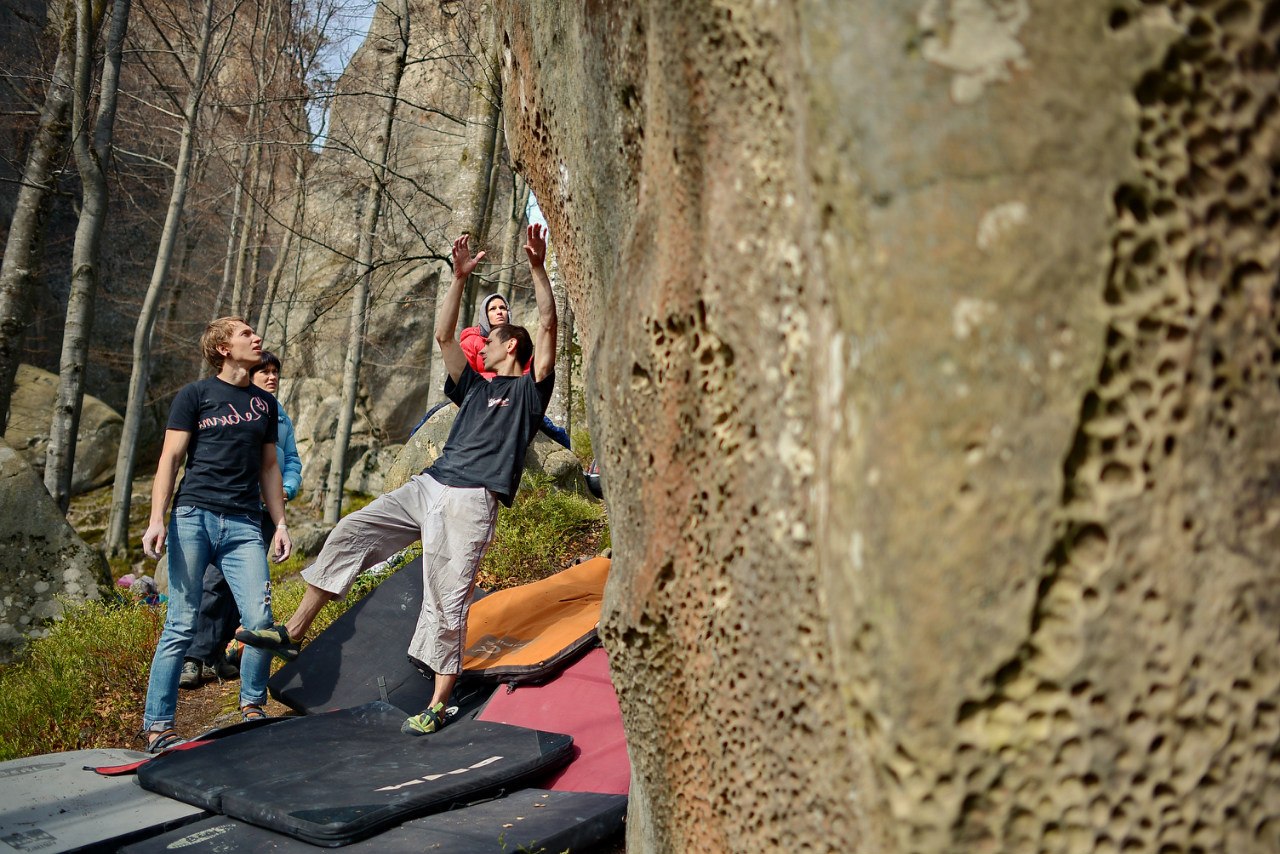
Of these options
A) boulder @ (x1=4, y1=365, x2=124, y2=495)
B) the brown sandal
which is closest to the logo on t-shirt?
the brown sandal

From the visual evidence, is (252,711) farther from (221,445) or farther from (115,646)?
(115,646)

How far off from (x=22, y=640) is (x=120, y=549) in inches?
197

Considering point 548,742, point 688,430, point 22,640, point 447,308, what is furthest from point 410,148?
point 688,430

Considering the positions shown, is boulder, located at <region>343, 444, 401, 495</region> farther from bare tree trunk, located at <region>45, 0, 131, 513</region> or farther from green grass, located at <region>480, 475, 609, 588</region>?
green grass, located at <region>480, 475, 609, 588</region>

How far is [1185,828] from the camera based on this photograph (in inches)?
60.7

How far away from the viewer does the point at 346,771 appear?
3957 mm

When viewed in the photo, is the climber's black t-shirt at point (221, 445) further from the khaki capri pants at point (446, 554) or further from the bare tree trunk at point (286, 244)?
the bare tree trunk at point (286, 244)

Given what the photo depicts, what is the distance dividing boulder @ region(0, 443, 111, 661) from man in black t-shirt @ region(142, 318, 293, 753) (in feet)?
8.37

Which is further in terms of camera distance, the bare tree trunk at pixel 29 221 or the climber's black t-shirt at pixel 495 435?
the bare tree trunk at pixel 29 221

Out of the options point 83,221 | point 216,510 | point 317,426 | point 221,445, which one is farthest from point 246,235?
point 216,510

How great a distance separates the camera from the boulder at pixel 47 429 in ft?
55.2

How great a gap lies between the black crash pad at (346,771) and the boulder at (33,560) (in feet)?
12.4

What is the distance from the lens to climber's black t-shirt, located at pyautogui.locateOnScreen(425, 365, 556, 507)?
4953mm

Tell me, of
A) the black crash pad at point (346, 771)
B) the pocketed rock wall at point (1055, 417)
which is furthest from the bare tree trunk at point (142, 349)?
the pocketed rock wall at point (1055, 417)
